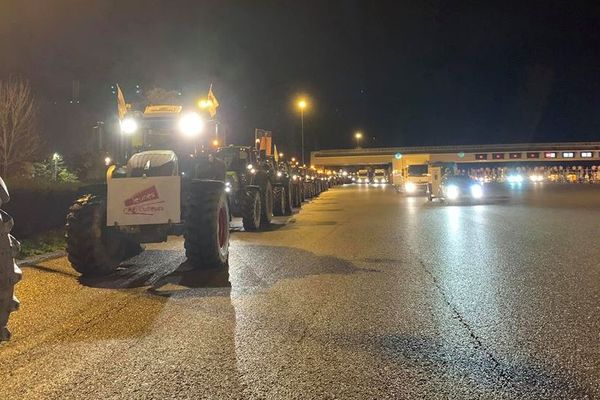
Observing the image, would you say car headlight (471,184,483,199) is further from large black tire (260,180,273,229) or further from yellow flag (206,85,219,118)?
yellow flag (206,85,219,118)

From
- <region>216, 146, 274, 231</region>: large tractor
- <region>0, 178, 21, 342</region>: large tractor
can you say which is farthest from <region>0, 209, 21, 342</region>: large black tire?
<region>216, 146, 274, 231</region>: large tractor

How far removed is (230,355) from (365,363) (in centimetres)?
125

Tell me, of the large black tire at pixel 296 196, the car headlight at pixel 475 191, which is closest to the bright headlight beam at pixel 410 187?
the car headlight at pixel 475 191

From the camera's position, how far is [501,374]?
514cm

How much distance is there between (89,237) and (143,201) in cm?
101

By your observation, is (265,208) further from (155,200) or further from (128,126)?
(155,200)

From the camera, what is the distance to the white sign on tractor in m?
10.1

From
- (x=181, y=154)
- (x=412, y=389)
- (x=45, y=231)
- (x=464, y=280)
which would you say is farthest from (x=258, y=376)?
(x=45, y=231)

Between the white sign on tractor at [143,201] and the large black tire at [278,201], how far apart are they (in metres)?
14.4

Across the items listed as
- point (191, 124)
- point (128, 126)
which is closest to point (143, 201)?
point (128, 126)

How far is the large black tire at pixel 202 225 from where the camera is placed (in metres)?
10.3

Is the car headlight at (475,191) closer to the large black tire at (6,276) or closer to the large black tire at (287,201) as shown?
the large black tire at (287,201)

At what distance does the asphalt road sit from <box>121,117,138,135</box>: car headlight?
105 inches

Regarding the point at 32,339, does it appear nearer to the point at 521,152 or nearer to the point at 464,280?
the point at 464,280
